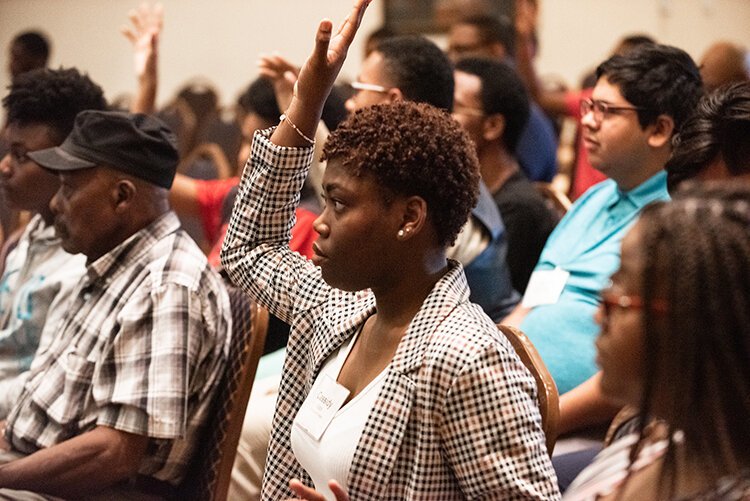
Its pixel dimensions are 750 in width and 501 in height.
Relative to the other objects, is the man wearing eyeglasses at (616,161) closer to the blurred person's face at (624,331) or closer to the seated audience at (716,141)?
the seated audience at (716,141)

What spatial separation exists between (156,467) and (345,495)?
0.74 meters

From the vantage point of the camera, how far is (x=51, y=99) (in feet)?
9.13

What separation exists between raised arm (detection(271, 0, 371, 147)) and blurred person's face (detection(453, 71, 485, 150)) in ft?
4.85

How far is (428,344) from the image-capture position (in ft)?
5.18

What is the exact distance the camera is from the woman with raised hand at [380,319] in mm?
1518

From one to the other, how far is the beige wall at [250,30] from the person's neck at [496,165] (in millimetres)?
3779

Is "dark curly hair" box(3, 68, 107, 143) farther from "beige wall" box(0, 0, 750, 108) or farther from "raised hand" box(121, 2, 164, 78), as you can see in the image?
"beige wall" box(0, 0, 750, 108)

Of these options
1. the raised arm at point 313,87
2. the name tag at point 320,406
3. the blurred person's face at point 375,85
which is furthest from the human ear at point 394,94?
the name tag at point 320,406

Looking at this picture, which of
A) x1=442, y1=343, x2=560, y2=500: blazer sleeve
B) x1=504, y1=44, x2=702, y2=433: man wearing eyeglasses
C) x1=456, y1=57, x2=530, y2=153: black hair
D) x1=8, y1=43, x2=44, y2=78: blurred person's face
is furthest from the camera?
x1=8, y1=43, x2=44, y2=78: blurred person's face

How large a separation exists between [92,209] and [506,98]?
147 cm

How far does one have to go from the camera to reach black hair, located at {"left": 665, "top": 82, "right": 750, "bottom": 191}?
2.02 meters

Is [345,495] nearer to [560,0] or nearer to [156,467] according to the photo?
[156,467]

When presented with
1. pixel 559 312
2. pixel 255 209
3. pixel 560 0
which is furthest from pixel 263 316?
pixel 560 0

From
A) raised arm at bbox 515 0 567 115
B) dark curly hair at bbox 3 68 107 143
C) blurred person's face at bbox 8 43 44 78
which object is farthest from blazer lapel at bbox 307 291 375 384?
blurred person's face at bbox 8 43 44 78
